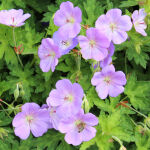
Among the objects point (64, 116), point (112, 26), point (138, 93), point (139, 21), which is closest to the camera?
point (64, 116)

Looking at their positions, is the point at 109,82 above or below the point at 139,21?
below

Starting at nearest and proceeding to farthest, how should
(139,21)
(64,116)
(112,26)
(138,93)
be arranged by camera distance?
1. (64,116)
2. (112,26)
3. (139,21)
4. (138,93)

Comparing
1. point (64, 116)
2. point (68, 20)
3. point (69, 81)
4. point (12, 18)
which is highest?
point (68, 20)

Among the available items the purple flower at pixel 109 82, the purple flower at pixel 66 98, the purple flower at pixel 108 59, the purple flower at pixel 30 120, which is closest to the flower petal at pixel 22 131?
the purple flower at pixel 30 120

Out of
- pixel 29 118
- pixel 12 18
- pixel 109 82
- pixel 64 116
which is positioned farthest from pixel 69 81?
pixel 12 18

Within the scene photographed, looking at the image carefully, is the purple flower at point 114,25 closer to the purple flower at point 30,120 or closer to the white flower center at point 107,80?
the white flower center at point 107,80

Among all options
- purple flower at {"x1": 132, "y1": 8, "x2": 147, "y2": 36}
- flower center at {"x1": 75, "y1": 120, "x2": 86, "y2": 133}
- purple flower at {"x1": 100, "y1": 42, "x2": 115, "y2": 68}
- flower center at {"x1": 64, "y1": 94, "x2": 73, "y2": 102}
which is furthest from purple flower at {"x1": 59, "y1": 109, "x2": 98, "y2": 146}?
purple flower at {"x1": 132, "y1": 8, "x2": 147, "y2": 36}

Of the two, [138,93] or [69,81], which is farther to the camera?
[138,93]

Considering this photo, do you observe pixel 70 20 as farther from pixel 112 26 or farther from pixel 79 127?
pixel 79 127
